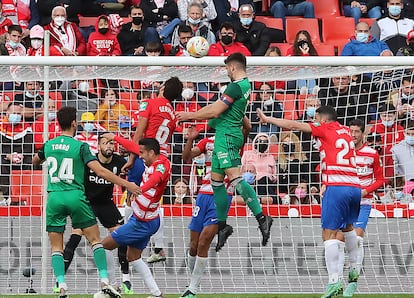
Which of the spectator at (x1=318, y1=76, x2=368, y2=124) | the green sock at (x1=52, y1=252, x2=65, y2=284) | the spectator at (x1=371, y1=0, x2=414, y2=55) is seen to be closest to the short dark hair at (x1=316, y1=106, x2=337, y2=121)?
the spectator at (x1=318, y1=76, x2=368, y2=124)

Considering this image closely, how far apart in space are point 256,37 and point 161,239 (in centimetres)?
567

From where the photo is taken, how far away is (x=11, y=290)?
52.4 feet

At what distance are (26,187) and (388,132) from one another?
5.13 meters

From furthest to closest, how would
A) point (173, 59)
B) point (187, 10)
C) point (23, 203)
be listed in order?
point (187, 10), point (23, 203), point (173, 59)

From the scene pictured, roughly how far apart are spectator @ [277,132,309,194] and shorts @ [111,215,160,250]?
3.12 meters

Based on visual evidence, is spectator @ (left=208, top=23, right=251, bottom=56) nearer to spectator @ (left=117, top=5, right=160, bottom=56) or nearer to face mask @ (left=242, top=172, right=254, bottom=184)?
spectator @ (left=117, top=5, right=160, bottom=56)

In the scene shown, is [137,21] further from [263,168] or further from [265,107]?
[263,168]

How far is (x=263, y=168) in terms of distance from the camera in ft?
54.2

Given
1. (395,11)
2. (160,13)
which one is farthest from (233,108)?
(395,11)

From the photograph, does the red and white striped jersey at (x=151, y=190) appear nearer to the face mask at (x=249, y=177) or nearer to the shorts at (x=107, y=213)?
the shorts at (x=107, y=213)

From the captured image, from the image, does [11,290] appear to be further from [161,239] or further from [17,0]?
[17,0]

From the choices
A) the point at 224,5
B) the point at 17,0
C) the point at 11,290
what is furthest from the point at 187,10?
the point at 11,290

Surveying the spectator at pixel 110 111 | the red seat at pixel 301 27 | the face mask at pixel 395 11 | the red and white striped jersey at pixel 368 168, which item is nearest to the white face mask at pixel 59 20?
the spectator at pixel 110 111

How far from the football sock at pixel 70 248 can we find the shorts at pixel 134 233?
5.35 ft
